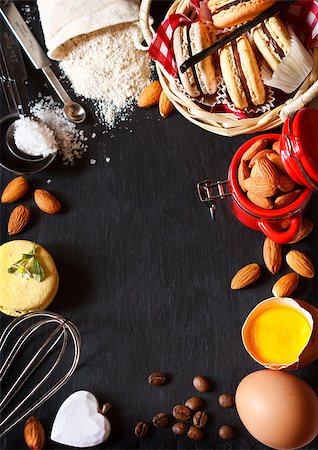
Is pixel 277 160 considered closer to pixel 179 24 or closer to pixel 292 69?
pixel 292 69

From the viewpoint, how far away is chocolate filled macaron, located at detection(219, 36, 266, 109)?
4.04ft

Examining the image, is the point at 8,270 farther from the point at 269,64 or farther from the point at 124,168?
the point at 269,64

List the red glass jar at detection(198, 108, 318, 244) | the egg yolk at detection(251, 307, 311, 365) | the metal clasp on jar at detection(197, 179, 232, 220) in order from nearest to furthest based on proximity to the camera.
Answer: the red glass jar at detection(198, 108, 318, 244), the egg yolk at detection(251, 307, 311, 365), the metal clasp on jar at detection(197, 179, 232, 220)

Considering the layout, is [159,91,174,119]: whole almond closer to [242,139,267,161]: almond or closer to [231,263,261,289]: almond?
[242,139,267,161]: almond

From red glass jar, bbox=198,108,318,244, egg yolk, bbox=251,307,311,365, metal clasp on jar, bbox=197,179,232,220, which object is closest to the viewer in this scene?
red glass jar, bbox=198,108,318,244

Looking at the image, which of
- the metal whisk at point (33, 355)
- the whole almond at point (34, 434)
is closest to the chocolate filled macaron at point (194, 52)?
the metal whisk at point (33, 355)

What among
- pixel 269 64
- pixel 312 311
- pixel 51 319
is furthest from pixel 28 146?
pixel 312 311

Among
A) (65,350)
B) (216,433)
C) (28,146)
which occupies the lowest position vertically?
(216,433)

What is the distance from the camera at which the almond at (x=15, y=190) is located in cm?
134

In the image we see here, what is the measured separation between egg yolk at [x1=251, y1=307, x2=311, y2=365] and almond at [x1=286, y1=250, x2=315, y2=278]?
0.28 ft

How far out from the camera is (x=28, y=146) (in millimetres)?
1325

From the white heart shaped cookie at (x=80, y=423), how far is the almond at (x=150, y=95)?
528 mm

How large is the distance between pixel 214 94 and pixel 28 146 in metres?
0.34

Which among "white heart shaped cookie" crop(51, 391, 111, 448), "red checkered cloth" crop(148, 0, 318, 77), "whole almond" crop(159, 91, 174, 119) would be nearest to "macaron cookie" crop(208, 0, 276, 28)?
"red checkered cloth" crop(148, 0, 318, 77)
